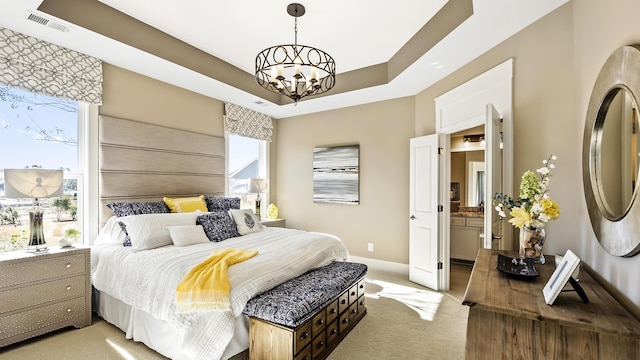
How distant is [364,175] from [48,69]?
13.3 feet

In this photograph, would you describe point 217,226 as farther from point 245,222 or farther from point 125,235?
point 125,235

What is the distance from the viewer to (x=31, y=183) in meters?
2.40

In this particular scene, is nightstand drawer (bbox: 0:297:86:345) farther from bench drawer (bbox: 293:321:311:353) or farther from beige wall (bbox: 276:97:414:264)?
beige wall (bbox: 276:97:414:264)

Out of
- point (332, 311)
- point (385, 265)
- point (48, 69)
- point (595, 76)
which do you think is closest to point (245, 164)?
point (48, 69)

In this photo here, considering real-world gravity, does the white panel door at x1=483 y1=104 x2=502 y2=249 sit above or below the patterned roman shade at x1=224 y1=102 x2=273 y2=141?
below

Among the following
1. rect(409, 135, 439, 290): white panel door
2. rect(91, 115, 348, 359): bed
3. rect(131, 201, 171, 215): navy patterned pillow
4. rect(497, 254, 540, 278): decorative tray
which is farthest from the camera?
rect(409, 135, 439, 290): white panel door

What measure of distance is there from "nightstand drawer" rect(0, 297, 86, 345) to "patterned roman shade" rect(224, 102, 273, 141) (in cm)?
292

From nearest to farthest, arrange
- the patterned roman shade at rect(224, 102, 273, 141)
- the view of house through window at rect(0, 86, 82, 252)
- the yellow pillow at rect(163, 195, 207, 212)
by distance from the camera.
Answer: the view of house through window at rect(0, 86, 82, 252)
the yellow pillow at rect(163, 195, 207, 212)
the patterned roman shade at rect(224, 102, 273, 141)

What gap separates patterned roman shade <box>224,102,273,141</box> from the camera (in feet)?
15.3

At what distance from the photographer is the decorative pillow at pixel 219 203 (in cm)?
399

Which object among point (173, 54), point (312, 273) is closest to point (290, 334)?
point (312, 273)

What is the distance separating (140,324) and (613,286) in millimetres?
3136

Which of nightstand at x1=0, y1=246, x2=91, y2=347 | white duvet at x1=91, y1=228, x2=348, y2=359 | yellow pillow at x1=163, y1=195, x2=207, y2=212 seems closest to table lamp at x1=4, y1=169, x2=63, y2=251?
nightstand at x1=0, y1=246, x2=91, y2=347

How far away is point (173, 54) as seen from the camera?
10.7 feet
